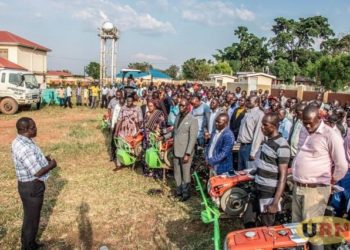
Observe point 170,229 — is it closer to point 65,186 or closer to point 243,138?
point 243,138

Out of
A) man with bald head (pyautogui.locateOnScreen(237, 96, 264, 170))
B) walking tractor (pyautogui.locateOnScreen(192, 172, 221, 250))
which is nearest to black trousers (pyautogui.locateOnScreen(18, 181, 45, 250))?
walking tractor (pyautogui.locateOnScreen(192, 172, 221, 250))

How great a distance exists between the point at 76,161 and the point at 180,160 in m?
4.08

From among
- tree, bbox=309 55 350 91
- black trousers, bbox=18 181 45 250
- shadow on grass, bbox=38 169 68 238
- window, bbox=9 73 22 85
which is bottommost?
shadow on grass, bbox=38 169 68 238

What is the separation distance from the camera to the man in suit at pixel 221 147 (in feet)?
17.7

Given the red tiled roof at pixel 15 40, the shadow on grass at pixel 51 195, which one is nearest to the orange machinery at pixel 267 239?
the shadow on grass at pixel 51 195

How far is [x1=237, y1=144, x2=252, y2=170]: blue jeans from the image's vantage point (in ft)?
21.2

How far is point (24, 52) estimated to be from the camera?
141 feet

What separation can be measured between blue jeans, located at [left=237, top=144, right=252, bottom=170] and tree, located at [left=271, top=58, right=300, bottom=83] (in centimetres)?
4643

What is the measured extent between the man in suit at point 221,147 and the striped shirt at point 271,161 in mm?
1392

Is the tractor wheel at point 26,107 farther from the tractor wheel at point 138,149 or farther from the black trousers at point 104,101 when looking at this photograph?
the tractor wheel at point 138,149

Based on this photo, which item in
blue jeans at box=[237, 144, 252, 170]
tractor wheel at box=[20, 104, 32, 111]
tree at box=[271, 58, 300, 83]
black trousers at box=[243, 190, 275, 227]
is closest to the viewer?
black trousers at box=[243, 190, 275, 227]

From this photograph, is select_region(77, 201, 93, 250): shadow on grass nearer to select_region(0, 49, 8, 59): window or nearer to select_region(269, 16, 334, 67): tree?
select_region(0, 49, 8, 59): window

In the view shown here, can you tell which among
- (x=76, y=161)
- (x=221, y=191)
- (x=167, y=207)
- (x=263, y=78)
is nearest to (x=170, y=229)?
(x=167, y=207)

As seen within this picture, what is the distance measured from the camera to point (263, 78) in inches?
1650
